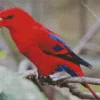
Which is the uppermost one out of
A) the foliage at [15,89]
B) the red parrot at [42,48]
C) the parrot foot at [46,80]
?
the red parrot at [42,48]

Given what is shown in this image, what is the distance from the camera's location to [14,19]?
0.72 meters

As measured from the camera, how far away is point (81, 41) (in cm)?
86

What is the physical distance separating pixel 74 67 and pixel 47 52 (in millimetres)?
64

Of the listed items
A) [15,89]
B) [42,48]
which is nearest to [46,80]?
[42,48]

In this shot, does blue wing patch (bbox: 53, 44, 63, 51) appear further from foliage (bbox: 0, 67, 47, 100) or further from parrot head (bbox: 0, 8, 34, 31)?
foliage (bbox: 0, 67, 47, 100)

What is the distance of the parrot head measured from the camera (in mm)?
700

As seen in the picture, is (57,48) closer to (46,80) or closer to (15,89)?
(46,80)

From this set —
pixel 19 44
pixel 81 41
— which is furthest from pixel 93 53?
pixel 19 44

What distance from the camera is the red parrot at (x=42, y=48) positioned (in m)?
0.73

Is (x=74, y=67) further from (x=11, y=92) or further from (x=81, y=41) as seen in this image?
(x=11, y=92)

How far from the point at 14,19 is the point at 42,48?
0.29 ft

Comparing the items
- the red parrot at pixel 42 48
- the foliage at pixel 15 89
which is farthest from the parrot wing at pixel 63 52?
the foliage at pixel 15 89

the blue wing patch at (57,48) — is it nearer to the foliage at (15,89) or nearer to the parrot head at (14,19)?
the parrot head at (14,19)

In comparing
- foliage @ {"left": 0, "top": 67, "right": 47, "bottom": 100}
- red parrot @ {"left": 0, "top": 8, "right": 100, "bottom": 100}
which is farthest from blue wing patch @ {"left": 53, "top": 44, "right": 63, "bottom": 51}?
foliage @ {"left": 0, "top": 67, "right": 47, "bottom": 100}
